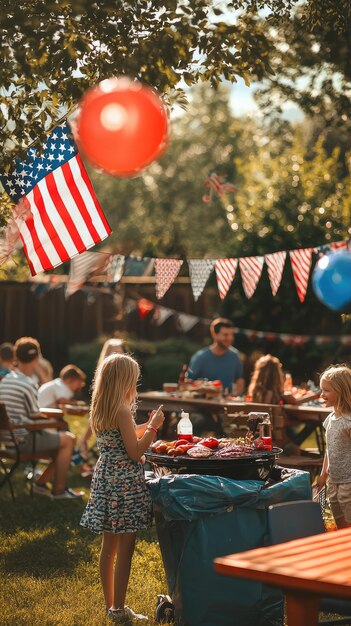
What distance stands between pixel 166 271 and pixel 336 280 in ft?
15.5

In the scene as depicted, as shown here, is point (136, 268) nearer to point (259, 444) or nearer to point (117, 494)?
point (259, 444)

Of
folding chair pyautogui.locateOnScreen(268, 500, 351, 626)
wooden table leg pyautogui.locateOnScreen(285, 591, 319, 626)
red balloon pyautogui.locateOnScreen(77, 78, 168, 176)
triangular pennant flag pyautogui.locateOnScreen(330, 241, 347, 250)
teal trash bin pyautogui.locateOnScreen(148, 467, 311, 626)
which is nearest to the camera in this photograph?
wooden table leg pyautogui.locateOnScreen(285, 591, 319, 626)

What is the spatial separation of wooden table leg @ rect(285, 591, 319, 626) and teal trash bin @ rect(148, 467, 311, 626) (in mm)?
1589

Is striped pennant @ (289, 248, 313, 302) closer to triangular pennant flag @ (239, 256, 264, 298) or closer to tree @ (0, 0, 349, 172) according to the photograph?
triangular pennant flag @ (239, 256, 264, 298)

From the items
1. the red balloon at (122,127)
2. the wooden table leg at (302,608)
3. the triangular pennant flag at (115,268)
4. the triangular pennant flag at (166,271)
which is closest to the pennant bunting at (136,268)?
the triangular pennant flag at (115,268)

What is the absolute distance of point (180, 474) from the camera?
19.2ft

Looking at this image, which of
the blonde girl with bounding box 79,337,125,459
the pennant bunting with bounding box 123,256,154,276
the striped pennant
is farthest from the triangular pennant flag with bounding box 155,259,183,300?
the pennant bunting with bounding box 123,256,154,276

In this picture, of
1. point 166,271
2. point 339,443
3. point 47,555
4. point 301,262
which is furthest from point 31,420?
point 339,443

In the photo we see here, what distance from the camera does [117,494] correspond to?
19.4ft

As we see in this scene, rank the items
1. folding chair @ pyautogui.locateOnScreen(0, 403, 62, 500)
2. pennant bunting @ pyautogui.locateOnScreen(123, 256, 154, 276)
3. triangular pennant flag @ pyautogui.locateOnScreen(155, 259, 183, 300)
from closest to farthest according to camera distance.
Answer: folding chair @ pyautogui.locateOnScreen(0, 403, 62, 500), triangular pennant flag @ pyautogui.locateOnScreen(155, 259, 183, 300), pennant bunting @ pyautogui.locateOnScreen(123, 256, 154, 276)

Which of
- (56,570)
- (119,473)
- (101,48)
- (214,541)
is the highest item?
(101,48)

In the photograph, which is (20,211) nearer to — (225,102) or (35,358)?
(35,358)

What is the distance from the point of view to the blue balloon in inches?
278

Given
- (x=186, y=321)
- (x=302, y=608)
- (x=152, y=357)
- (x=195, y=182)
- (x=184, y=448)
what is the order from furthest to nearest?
(x=195, y=182) → (x=152, y=357) → (x=186, y=321) → (x=184, y=448) → (x=302, y=608)
